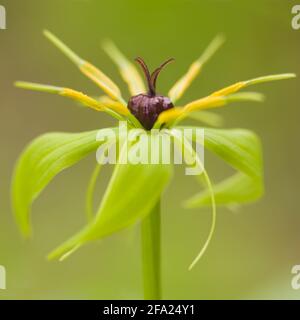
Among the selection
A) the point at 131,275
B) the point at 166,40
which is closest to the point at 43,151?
the point at 131,275

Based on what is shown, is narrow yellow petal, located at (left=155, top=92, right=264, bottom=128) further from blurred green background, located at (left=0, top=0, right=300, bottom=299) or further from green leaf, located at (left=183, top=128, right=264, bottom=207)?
blurred green background, located at (left=0, top=0, right=300, bottom=299)

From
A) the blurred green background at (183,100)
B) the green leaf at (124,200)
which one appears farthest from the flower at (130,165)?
the blurred green background at (183,100)

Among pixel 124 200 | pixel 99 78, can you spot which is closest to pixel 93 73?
pixel 99 78

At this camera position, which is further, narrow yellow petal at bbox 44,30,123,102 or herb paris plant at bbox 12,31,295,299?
A: narrow yellow petal at bbox 44,30,123,102

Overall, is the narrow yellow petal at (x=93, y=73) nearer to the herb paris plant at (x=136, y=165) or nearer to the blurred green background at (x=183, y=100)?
the herb paris plant at (x=136, y=165)

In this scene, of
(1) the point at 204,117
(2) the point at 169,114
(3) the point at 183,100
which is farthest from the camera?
(3) the point at 183,100

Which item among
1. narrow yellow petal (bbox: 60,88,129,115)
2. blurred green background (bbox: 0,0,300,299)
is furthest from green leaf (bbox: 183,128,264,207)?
blurred green background (bbox: 0,0,300,299)

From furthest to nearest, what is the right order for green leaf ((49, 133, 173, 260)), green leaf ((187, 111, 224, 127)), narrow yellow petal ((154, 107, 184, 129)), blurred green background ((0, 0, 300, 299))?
blurred green background ((0, 0, 300, 299)) → green leaf ((187, 111, 224, 127)) → narrow yellow petal ((154, 107, 184, 129)) → green leaf ((49, 133, 173, 260))

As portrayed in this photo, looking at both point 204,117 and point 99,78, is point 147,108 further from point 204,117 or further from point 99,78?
point 204,117
